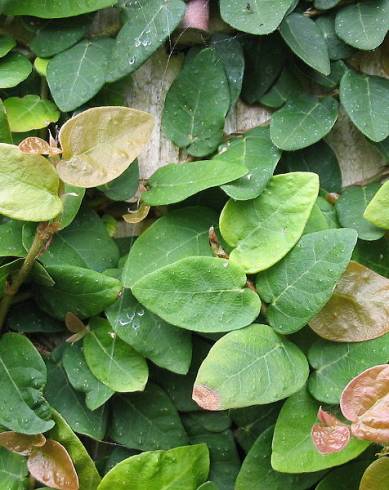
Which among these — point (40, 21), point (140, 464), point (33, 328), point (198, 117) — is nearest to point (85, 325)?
point (33, 328)

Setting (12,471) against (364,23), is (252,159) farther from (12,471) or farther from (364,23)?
(12,471)

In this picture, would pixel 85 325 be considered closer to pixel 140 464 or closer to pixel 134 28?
pixel 140 464

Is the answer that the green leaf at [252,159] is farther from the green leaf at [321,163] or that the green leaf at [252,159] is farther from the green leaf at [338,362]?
the green leaf at [338,362]

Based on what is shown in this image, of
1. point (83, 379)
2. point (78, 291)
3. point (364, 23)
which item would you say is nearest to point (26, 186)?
point (78, 291)

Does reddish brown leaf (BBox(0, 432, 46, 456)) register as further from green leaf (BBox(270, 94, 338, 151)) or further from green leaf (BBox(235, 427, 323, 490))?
green leaf (BBox(270, 94, 338, 151))

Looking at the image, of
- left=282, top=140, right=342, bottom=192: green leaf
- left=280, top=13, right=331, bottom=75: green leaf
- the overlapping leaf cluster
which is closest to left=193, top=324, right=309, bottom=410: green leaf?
the overlapping leaf cluster
